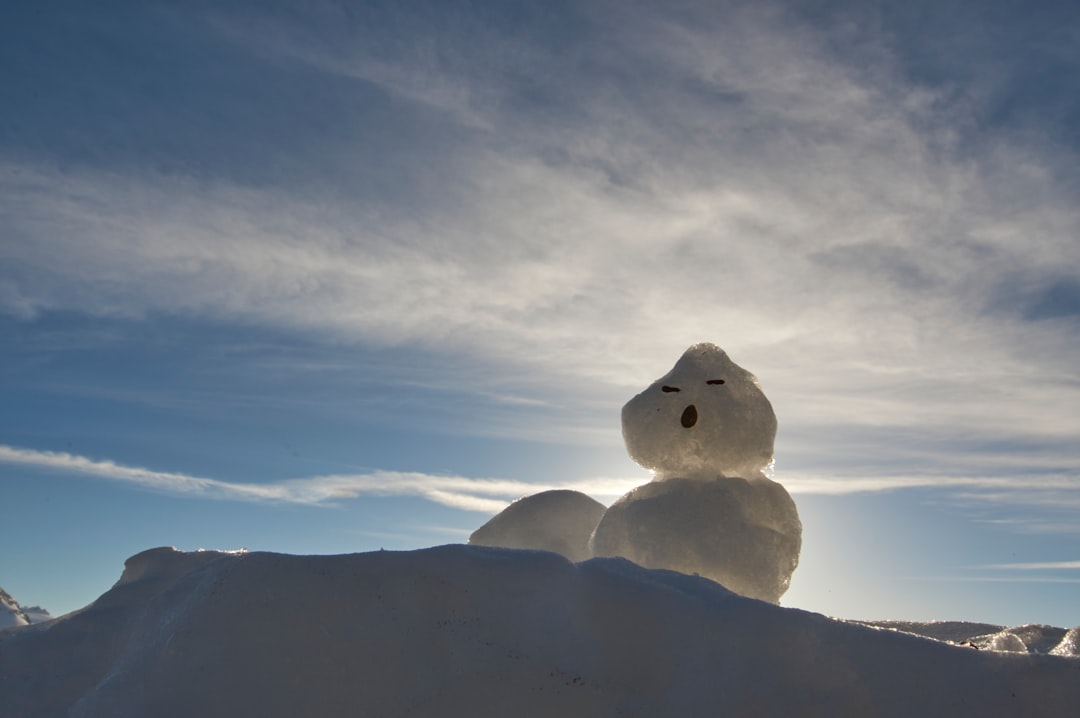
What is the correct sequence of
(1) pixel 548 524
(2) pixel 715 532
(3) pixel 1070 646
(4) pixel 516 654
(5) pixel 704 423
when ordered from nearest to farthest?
(4) pixel 516 654 → (3) pixel 1070 646 → (2) pixel 715 532 → (5) pixel 704 423 → (1) pixel 548 524

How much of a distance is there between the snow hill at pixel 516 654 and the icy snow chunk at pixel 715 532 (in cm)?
275

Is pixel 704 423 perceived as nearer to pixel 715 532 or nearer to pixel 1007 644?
pixel 715 532

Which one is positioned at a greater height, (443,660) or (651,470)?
(651,470)

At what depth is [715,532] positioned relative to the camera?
24.2 feet

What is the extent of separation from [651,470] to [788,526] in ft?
4.79

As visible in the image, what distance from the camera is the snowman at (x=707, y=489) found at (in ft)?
24.2

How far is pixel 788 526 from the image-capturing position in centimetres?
780

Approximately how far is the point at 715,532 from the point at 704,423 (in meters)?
1.13

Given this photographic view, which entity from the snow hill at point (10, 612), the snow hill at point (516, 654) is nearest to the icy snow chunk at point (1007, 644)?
the snow hill at point (516, 654)

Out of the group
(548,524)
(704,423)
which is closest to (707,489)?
(704,423)

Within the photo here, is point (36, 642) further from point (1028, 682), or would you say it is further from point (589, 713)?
→ point (1028, 682)

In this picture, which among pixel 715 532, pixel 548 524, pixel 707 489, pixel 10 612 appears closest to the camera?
pixel 715 532

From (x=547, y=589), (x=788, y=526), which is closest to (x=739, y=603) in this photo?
(x=547, y=589)

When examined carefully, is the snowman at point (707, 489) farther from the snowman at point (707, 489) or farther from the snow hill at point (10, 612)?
the snow hill at point (10, 612)
